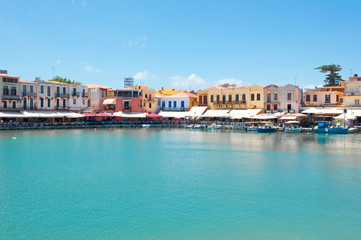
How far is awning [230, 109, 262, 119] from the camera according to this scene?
5790cm

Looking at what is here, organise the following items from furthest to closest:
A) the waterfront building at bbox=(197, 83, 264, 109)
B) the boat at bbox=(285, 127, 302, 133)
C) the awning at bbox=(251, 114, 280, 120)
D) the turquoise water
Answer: the waterfront building at bbox=(197, 83, 264, 109)
the awning at bbox=(251, 114, 280, 120)
the boat at bbox=(285, 127, 302, 133)
the turquoise water

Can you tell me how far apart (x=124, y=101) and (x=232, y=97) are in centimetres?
2138

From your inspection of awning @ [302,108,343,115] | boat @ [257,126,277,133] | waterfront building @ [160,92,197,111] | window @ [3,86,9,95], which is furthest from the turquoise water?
waterfront building @ [160,92,197,111]

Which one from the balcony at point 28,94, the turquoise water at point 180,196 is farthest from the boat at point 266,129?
the balcony at point 28,94

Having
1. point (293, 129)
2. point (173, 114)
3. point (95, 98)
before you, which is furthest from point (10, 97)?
point (293, 129)

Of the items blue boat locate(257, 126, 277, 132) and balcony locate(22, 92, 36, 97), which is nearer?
blue boat locate(257, 126, 277, 132)

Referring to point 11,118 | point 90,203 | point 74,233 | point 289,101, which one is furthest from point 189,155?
point 11,118

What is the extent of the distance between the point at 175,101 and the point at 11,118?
101 ft

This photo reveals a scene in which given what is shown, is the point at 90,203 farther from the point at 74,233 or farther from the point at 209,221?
the point at 209,221

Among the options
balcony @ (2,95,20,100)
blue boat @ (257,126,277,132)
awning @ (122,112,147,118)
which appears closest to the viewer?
blue boat @ (257,126,277,132)

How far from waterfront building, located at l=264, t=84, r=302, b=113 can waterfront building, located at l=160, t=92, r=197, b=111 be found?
615 inches

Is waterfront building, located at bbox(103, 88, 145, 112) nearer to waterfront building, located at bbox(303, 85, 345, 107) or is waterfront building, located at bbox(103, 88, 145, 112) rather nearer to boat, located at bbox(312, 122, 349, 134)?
waterfront building, located at bbox(303, 85, 345, 107)

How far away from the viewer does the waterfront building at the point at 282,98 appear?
56.9m

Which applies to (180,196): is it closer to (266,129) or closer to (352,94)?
(266,129)
